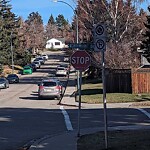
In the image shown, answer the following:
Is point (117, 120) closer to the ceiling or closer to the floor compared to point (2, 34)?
closer to the floor

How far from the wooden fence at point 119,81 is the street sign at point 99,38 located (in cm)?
2522

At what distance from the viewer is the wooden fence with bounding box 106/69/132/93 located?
1473 inches

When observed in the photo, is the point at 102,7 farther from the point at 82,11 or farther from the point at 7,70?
the point at 7,70

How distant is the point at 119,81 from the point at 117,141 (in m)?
25.5

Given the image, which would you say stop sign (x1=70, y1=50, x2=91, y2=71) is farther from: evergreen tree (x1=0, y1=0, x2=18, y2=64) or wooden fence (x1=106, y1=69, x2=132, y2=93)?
evergreen tree (x1=0, y1=0, x2=18, y2=64)

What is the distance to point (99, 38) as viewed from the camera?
1192 cm

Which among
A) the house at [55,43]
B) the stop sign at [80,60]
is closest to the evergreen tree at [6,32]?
the stop sign at [80,60]

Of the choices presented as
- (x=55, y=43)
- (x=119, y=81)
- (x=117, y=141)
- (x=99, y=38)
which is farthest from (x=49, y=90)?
(x=55, y=43)

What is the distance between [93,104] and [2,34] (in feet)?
176

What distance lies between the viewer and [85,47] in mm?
14594

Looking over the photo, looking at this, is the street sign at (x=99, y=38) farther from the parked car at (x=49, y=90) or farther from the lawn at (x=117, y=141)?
the parked car at (x=49, y=90)

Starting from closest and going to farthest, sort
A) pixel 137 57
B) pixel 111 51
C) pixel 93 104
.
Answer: pixel 93 104 → pixel 111 51 → pixel 137 57

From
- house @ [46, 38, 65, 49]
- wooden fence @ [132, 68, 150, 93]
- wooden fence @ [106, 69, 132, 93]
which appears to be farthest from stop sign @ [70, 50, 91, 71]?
house @ [46, 38, 65, 49]

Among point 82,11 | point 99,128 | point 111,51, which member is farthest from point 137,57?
point 99,128
